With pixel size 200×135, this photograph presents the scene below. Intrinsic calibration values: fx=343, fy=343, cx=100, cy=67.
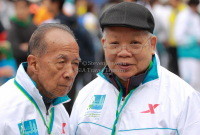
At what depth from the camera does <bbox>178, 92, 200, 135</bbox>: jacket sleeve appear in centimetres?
310

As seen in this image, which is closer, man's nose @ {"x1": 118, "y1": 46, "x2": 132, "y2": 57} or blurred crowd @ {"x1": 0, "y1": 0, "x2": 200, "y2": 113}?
man's nose @ {"x1": 118, "y1": 46, "x2": 132, "y2": 57}

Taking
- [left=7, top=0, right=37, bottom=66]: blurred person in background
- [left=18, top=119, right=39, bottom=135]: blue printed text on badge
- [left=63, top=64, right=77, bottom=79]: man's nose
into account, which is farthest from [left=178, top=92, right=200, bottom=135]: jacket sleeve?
[left=7, top=0, right=37, bottom=66]: blurred person in background

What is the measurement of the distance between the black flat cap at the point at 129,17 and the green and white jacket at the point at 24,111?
918 mm

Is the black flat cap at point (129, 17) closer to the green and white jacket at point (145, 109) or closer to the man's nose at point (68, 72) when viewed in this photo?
the green and white jacket at point (145, 109)

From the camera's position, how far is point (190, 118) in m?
3.12

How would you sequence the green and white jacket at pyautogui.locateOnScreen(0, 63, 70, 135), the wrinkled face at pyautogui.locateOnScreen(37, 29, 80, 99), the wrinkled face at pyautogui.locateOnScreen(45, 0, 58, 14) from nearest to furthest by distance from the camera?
the green and white jacket at pyautogui.locateOnScreen(0, 63, 70, 135), the wrinkled face at pyautogui.locateOnScreen(37, 29, 80, 99), the wrinkled face at pyautogui.locateOnScreen(45, 0, 58, 14)

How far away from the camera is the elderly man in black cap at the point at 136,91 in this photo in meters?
3.15

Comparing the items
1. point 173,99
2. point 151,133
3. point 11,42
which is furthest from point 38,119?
point 11,42

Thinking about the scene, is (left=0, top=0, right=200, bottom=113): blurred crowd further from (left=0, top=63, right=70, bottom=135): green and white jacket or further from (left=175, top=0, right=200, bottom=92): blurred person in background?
(left=0, top=63, right=70, bottom=135): green and white jacket

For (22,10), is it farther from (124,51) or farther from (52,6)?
(124,51)

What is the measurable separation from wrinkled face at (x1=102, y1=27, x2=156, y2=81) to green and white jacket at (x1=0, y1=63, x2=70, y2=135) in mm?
740

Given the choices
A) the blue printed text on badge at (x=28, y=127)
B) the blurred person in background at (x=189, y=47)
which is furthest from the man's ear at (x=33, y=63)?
the blurred person in background at (x=189, y=47)

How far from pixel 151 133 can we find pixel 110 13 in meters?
1.20

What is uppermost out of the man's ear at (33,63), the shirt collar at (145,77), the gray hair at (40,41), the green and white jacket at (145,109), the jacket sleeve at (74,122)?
the gray hair at (40,41)
